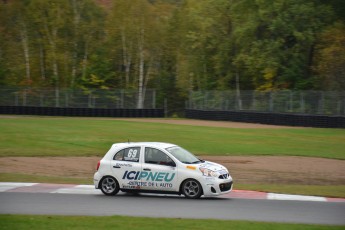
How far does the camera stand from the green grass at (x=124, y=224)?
39.9 ft

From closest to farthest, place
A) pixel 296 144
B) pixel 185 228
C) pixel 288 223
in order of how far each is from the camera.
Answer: pixel 185 228
pixel 288 223
pixel 296 144

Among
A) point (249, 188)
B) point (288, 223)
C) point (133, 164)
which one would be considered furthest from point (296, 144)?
point (288, 223)

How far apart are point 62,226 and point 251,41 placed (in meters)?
54.8

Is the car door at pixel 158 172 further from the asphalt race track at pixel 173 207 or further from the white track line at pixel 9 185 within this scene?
the white track line at pixel 9 185

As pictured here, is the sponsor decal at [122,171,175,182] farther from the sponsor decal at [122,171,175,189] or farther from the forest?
the forest

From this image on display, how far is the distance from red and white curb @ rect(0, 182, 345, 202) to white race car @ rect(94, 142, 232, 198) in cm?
94

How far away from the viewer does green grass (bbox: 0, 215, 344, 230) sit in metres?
12.1

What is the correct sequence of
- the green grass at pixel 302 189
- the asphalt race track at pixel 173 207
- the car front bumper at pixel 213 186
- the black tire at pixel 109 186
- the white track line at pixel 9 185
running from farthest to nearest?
1. the white track line at pixel 9 185
2. the green grass at pixel 302 189
3. the black tire at pixel 109 186
4. the car front bumper at pixel 213 186
5. the asphalt race track at pixel 173 207

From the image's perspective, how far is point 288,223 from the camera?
12.9m

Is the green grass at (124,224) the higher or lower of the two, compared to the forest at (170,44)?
lower

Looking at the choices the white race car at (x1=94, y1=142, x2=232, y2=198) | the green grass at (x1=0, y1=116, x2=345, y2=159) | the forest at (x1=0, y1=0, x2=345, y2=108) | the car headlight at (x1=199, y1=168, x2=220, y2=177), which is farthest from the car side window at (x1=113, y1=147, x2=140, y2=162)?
the forest at (x1=0, y1=0, x2=345, y2=108)

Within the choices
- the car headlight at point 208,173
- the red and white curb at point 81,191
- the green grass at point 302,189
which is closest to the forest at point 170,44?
the green grass at point 302,189

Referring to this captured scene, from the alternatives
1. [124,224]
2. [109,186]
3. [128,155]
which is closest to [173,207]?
[128,155]

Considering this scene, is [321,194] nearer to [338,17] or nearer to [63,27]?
[338,17]
